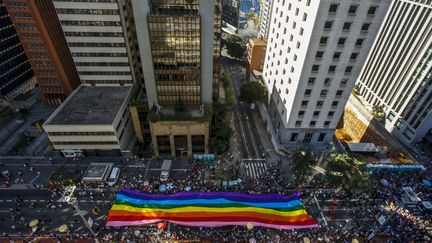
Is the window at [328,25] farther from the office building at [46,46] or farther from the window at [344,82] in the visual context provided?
the office building at [46,46]

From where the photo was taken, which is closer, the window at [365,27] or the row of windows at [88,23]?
the window at [365,27]

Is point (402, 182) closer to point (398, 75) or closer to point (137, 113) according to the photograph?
point (398, 75)

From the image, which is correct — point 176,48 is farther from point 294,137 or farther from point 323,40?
point 294,137

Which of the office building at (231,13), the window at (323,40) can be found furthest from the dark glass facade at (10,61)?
the office building at (231,13)

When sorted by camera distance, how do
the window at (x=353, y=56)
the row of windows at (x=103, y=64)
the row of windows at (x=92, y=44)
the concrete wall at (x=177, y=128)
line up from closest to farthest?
the window at (x=353, y=56)
the concrete wall at (x=177, y=128)
the row of windows at (x=92, y=44)
the row of windows at (x=103, y=64)

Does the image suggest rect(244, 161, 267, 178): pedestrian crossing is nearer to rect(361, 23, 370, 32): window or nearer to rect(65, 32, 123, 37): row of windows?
rect(361, 23, 370, 32): window

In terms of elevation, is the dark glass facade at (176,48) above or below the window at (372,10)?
below
